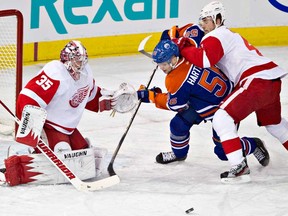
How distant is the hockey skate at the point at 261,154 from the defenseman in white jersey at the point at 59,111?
0.84 meters

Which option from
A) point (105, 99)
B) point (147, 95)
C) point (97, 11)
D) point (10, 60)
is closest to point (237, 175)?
point (147, 95)

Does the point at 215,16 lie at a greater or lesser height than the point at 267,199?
greater

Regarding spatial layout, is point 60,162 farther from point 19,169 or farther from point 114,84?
point 114,84

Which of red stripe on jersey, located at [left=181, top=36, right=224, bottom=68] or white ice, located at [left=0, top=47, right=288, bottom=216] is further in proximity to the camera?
red stripe on jersey, located at [left=181, top=36, right=224, bottom=68]

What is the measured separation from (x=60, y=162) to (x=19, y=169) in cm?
19

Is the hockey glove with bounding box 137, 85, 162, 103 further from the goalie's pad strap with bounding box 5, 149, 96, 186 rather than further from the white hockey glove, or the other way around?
the goalie's pad strap with bounding box 5, 149, 96, 186

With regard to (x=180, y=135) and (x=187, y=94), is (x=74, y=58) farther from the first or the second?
(x=180, y=135)

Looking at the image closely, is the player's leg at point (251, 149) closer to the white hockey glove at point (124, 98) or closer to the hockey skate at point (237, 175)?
the hockey skate at point (237, 175)

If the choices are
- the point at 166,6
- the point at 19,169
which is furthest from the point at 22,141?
the point at 166,6

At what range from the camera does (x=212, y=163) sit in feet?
16.3

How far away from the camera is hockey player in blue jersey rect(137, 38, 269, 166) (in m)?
4.57

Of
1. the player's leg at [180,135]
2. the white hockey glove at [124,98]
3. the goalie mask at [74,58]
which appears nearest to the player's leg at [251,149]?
the player's leg at [180,135]

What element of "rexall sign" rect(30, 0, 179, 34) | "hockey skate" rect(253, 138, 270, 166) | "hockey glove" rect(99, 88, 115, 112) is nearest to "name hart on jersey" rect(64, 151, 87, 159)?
"hockey glove" rect(99, 88, 115, 112)

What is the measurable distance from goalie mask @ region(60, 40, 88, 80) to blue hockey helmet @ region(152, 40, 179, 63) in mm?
343
